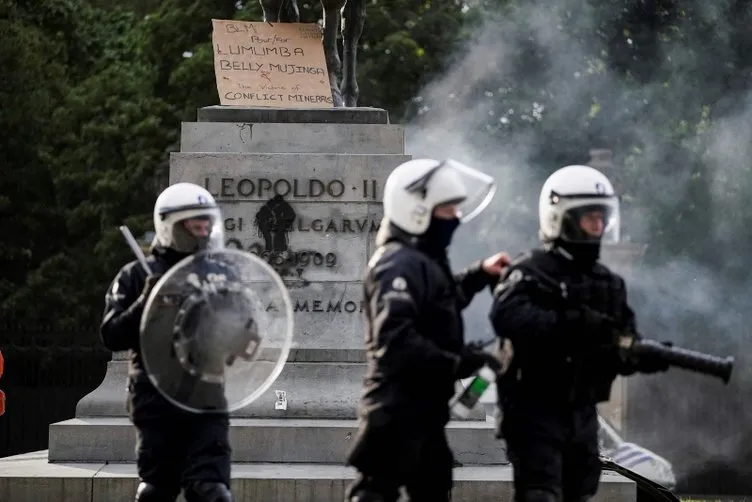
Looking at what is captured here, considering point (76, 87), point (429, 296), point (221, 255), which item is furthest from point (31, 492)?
point (76, 87)

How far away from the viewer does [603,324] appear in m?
8.09

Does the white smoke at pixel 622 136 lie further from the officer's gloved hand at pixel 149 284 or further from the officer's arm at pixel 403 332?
the officer's arm at pixel 403 332

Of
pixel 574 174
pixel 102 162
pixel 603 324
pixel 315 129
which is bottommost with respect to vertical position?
pixel 603 324

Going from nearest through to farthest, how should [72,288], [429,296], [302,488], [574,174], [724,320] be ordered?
[429,296] < [574,174] < [302,488] < [72,288] < [724,320]

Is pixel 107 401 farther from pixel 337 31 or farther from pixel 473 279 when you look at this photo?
pixel 473 279

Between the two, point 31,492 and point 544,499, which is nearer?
point 544,499

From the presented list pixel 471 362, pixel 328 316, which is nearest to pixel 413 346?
pixel 471 362

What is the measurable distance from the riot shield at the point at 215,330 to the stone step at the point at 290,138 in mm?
4777

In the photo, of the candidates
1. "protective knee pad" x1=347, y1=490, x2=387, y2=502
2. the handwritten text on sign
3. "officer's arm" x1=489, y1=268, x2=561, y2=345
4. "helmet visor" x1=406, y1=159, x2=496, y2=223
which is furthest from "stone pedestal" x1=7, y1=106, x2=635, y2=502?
"protective knee pad" x1=347, y1=490, x2=387, y2=502

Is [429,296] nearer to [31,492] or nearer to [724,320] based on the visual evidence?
[31,492]

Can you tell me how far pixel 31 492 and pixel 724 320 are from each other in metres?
20.3

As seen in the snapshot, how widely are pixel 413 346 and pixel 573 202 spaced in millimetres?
1220

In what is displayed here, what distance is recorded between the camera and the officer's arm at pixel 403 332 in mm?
7680

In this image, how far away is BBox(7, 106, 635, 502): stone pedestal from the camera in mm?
11945
